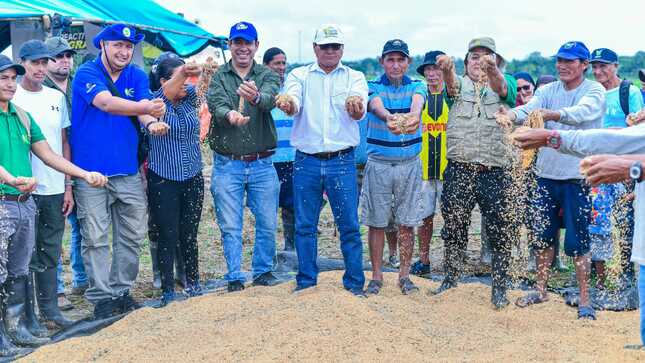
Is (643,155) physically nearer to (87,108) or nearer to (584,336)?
(584,336)

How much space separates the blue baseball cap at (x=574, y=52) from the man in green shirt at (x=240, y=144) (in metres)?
2.08

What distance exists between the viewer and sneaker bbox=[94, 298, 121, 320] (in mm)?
5141

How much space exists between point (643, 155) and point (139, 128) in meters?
3.54

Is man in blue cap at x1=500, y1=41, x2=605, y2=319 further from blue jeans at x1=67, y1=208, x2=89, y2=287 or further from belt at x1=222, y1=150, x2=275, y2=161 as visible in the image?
blue jeans at x1=67, y1=208, x2=89, y2=287

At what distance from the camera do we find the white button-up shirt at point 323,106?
5.32 meters

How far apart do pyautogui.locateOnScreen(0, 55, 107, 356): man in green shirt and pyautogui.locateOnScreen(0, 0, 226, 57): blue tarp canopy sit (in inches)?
124

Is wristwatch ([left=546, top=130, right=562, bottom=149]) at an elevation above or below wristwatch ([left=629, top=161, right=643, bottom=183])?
above

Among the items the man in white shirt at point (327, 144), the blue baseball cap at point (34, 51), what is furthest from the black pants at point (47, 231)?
the man in white shirt at point (327, 144)

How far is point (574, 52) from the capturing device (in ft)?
16.5

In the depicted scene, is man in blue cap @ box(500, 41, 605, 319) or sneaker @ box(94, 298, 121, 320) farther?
sneaker @ box(94, 298, 121, 320)

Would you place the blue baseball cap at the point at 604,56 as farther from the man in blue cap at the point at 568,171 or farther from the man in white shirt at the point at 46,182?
the man in white shirt at the point at 46,182

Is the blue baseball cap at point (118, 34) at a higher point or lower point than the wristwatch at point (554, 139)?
higher

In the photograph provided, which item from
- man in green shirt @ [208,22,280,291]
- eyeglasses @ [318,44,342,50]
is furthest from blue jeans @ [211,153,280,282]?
eyeglasses @ [318,44,342,50]

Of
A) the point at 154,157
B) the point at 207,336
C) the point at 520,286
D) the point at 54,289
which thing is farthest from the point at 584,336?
the point at 54,289
